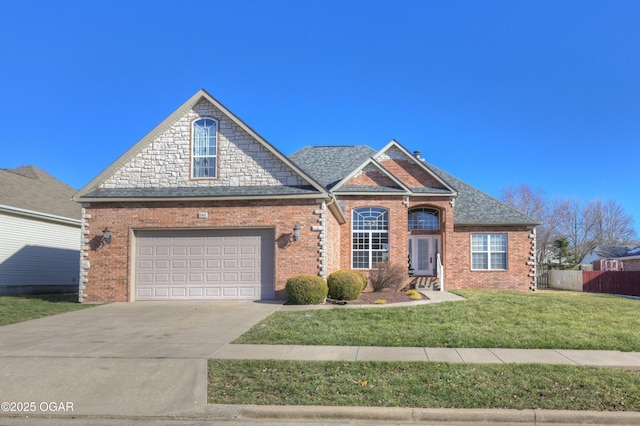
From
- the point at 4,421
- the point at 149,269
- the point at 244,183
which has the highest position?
the point at 244,183

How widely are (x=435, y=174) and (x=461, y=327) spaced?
47.0 feet

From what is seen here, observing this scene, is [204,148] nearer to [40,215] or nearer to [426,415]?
[40,215]

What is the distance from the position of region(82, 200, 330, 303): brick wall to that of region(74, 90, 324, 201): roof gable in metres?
0.49

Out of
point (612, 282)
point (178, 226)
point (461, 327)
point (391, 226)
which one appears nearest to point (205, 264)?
point (178, 226)

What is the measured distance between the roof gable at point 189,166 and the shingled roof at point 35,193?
6401 mm

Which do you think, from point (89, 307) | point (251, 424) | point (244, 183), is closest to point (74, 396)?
point (251, 424)

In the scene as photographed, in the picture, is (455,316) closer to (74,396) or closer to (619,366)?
(619,366)

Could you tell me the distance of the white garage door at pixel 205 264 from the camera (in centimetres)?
1636

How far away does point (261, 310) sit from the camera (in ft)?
45.6

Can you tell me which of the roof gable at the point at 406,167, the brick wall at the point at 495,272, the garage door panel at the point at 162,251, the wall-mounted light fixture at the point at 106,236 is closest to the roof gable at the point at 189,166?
the wall-mounted light fixture at the point at 106,236

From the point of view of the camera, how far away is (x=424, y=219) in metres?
25.3

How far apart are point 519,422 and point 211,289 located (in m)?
12.2

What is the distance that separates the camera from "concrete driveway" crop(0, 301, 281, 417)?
6496 mm

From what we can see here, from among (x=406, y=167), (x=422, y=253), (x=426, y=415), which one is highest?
(x=406, y=167)
